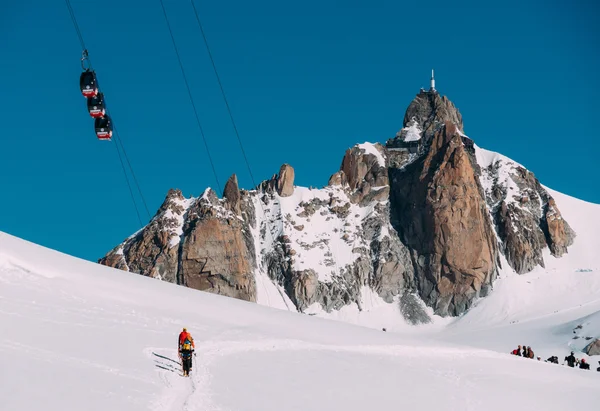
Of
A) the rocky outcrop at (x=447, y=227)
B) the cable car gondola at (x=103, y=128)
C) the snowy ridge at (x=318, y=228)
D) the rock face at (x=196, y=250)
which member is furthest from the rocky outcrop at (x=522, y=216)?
the cable car gondola at (x=103, y=128)

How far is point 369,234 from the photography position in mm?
144125

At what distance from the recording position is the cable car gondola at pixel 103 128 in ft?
136

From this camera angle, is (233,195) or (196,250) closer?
(196,250)

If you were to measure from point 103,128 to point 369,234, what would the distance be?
105m

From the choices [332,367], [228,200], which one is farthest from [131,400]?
[228,200]

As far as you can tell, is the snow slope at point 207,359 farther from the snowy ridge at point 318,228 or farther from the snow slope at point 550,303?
the snowy ridge at point 318,228

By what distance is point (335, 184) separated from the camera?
15000cm

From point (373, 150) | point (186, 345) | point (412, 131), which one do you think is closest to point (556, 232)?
point (373, 150)

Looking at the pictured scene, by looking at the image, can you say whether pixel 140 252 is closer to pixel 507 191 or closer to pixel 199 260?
pixel 199 260

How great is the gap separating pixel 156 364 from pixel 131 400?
4.82m

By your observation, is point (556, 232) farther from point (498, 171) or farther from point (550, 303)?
point (550, 303)

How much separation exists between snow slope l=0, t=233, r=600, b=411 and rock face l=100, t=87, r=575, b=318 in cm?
8505

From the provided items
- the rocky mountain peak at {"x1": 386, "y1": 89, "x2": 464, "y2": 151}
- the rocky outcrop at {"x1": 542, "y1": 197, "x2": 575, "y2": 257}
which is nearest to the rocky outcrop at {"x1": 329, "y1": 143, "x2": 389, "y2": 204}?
the rocky mountain peak at {"x1": 386, "y1": 89, "x2": 464, "y2": 151}

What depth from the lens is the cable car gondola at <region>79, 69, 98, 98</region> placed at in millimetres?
40406
